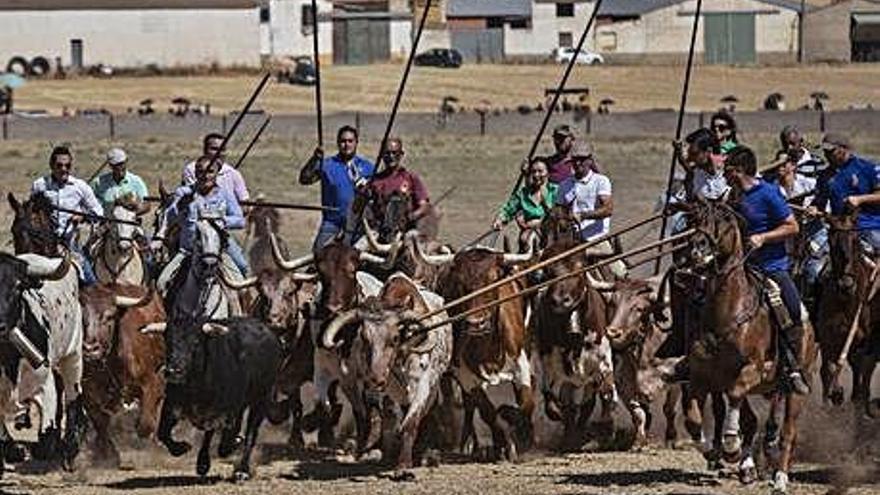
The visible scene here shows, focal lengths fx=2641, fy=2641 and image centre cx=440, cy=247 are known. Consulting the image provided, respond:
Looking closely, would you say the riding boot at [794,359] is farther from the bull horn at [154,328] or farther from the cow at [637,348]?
the bull horn at [154,328]

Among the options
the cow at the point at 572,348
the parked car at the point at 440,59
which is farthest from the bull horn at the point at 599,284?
the parked car at the point at 440,59

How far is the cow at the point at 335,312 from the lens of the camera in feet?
62.2

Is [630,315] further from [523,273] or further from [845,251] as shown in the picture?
[523,273]

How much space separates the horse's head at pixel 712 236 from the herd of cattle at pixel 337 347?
123cm

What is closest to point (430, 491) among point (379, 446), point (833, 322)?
point (379, 446)

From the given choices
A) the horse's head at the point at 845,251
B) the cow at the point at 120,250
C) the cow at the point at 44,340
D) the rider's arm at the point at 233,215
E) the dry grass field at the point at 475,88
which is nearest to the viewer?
the cow at the point at 44,340

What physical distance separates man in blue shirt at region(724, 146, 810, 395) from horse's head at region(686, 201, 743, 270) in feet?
0.73

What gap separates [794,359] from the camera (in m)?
17.7

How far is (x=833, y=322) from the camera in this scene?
19.8 metres

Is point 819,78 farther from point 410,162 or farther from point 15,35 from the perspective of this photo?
point 410,162

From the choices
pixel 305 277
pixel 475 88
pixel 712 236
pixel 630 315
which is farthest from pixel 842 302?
pixel 475 88

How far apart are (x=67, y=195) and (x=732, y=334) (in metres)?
6.25

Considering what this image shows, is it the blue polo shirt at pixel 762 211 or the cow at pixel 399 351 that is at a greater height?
the blue polo shirt at pixel 762 211

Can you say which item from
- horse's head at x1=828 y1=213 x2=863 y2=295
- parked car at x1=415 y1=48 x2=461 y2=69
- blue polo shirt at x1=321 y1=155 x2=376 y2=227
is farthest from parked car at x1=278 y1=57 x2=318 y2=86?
horse's head at x1=828 y1=213 x2=863 y2=295
